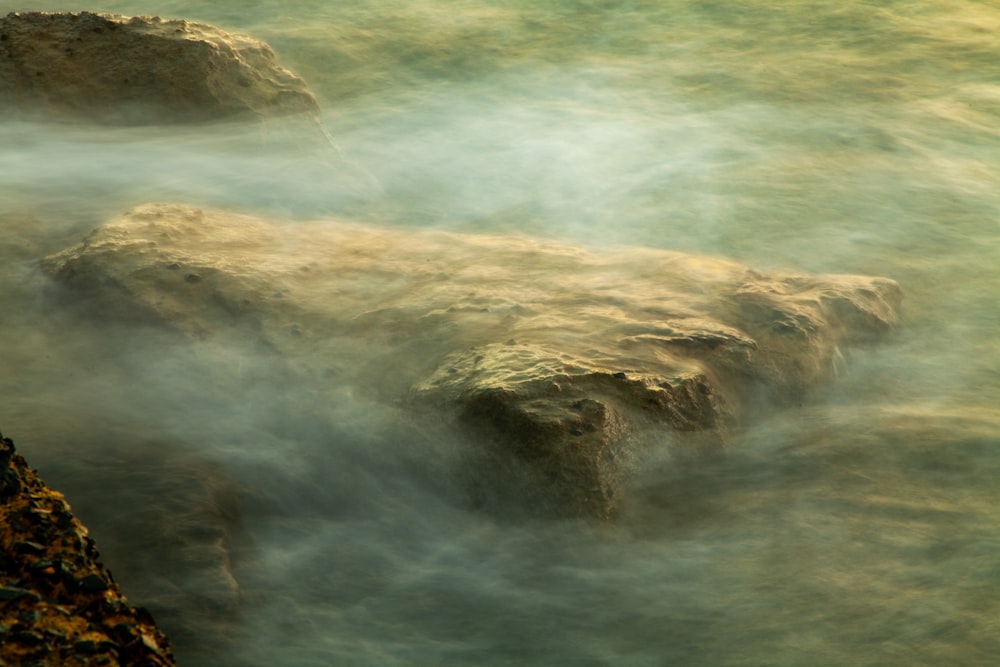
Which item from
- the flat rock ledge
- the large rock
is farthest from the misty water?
the flat rock ledge

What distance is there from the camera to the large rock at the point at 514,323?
3.49 meters

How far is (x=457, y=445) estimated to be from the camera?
3551mm

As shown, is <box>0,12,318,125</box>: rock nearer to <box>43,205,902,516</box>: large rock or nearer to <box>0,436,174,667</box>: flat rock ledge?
<box>43,205,902,516</box>: large rock

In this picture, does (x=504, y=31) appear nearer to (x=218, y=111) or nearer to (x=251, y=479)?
(x=218, y=111)

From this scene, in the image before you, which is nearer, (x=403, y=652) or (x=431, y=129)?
(x=403, y=652)

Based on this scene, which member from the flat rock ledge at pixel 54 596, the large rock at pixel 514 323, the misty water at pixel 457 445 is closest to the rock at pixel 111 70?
the misty water at pixel 457 445

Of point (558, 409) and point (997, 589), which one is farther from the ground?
point (558, 409)

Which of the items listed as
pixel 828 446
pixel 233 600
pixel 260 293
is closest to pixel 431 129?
pixel 260 293

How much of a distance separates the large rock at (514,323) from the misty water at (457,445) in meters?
0.12

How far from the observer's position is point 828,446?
3961 millimetres

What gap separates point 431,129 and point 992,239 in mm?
3354

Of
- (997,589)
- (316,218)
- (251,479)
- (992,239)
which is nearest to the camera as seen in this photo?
(997,589)

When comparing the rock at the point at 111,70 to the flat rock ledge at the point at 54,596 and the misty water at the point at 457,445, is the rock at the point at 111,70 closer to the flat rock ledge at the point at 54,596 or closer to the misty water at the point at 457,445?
the misty water at the point at 457,445

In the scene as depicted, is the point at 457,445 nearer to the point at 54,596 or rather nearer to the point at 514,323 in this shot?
the point at 514,323
